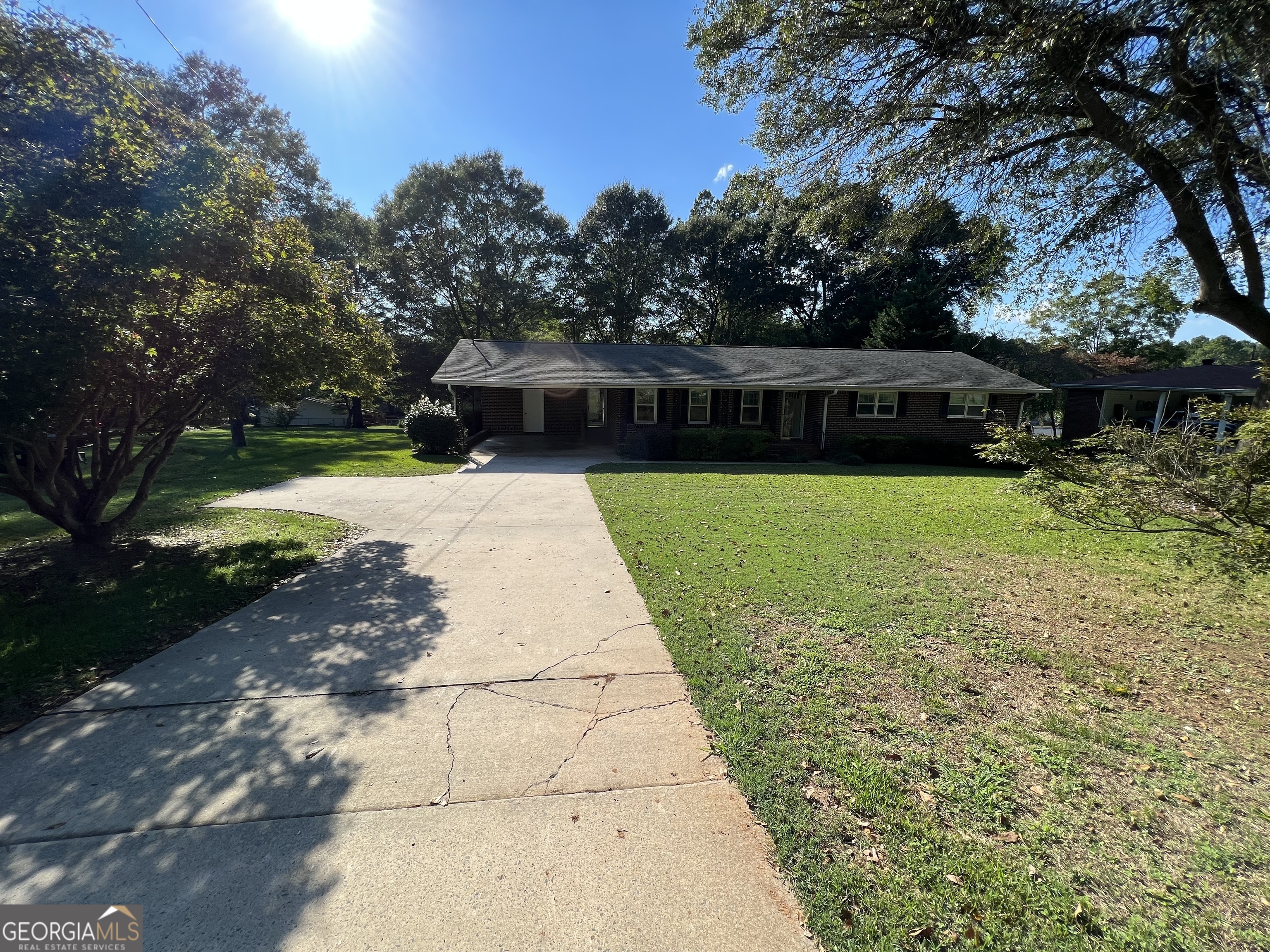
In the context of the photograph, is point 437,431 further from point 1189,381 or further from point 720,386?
point 1189,381

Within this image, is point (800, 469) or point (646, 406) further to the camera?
point (646, 406)

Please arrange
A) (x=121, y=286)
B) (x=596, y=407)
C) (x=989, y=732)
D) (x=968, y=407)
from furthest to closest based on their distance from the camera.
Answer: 1. (x=596, y=407)
2. (x=968, y=407)
3. (x=121, y=286)
4. (x=989, y=732)

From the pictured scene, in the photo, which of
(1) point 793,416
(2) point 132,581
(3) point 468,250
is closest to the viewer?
(2) point 132,581

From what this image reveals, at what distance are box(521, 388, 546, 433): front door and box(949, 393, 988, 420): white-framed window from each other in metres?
15.2

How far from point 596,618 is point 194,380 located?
19.4 feet

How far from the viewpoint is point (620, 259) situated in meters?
34.0

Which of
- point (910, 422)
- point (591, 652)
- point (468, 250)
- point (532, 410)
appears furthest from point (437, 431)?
point (468, 250)

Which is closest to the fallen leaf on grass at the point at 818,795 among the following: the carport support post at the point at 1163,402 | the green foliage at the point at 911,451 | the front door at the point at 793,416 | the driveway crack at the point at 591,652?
the driveway crack at the point at 591,652

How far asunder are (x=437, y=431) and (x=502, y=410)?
17.2 ft

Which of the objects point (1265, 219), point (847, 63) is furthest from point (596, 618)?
point (1265, 219)

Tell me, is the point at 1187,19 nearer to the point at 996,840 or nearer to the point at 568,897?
the point at 996,840

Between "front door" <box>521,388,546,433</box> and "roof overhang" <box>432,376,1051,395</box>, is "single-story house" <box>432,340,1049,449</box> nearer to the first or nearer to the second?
"roof overhang" <box>432,376,1051,395</box>

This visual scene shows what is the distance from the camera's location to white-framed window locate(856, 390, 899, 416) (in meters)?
18.0
